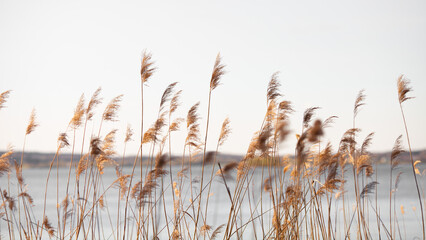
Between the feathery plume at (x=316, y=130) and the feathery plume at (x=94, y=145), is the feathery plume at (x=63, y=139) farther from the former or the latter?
the feathery plume at (x=316, y=130)

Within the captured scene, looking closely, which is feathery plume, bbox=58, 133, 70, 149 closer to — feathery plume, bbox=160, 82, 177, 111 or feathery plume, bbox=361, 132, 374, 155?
feathery plume, bbox=160, 82, 177, 111

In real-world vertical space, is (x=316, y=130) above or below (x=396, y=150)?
below

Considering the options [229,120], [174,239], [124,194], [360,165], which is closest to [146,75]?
[229,120]

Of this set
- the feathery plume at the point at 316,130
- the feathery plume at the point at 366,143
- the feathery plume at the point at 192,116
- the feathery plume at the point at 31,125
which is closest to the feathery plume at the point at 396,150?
the feathery plume at the point at 366,143

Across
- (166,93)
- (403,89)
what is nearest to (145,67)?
(166,93)

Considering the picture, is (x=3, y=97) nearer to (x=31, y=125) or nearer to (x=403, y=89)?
(x=31, y=125)

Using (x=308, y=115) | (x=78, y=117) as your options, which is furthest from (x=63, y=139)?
(x=308, y=115)

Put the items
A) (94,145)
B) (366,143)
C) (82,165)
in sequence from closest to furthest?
1. (94,145)
2. (82,165)
3. (366,143)

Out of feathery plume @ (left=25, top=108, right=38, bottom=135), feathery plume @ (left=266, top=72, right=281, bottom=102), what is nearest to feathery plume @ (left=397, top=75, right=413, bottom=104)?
feathery plume @ (left=266, top=72, right=281, bottom=102)

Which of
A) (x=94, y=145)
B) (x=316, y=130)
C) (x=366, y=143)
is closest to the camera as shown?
(x=316, y=130)

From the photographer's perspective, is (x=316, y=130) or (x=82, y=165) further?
(x=82, y=165)

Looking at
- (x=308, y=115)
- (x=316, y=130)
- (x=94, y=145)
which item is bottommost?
(x=316, y=130)

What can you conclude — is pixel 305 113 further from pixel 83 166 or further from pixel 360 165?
pixel 83 166

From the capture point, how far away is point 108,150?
4.43m
